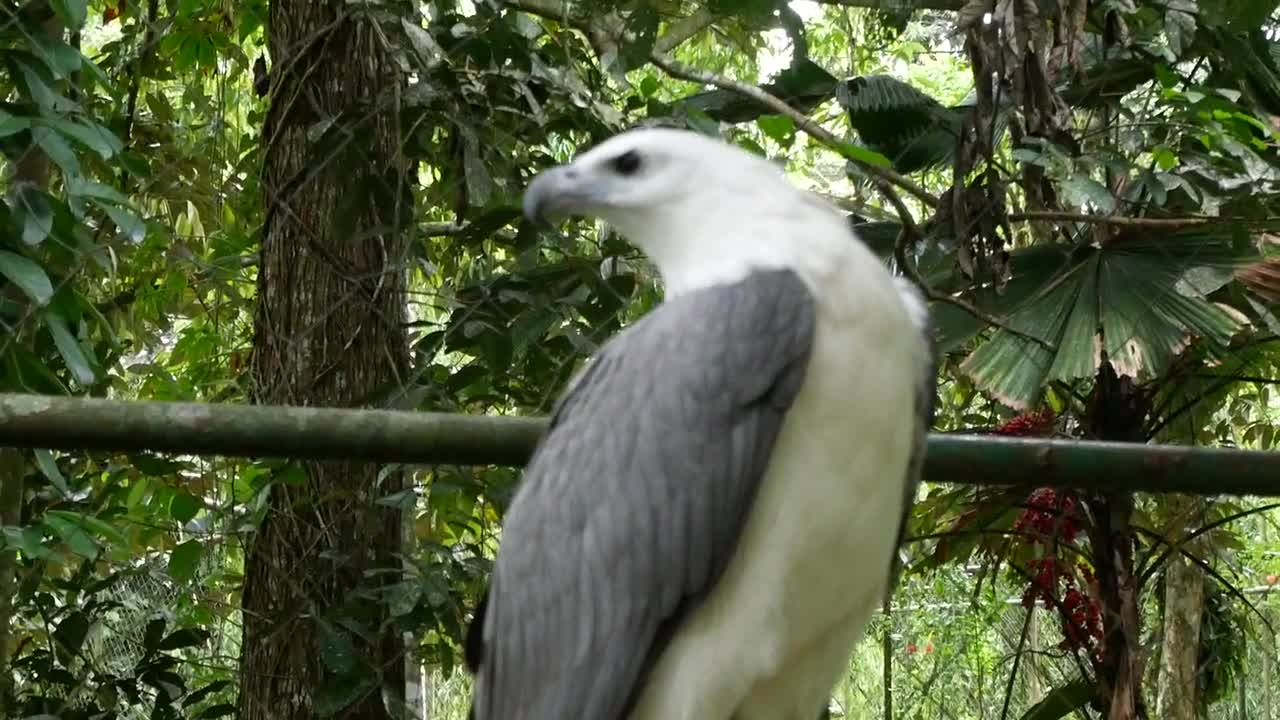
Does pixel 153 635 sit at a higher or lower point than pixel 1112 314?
lower

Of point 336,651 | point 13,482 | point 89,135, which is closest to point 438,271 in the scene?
point 13,482

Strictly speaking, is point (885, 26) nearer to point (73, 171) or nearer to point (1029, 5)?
point (1029, 5)

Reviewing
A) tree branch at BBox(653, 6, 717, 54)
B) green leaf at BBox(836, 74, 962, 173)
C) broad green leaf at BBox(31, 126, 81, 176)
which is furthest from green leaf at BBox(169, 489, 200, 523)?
green leaf at BBox(836, 74, 962, 173)

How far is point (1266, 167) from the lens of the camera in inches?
135

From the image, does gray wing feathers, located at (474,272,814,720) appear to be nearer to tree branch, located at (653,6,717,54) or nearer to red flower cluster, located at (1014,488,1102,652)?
tree branch, located at (653,6,717,54)

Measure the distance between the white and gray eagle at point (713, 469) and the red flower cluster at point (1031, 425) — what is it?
6.86 ft

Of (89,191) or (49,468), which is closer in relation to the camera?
(89,191)

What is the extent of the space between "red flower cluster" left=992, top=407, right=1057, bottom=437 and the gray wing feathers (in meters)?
2.24

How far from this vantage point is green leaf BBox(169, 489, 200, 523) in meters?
2.80

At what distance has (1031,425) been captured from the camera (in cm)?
389

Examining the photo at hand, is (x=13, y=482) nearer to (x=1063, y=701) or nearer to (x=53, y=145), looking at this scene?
(x=53, y=145)

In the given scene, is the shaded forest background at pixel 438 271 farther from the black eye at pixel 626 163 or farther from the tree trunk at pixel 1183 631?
the tree trunk at pixel 1183 631

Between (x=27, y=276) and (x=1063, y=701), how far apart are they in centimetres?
296

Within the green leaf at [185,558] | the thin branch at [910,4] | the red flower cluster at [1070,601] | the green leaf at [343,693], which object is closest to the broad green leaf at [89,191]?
the green leaf at [185,558]
